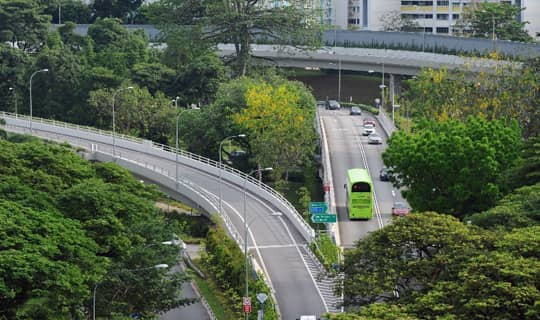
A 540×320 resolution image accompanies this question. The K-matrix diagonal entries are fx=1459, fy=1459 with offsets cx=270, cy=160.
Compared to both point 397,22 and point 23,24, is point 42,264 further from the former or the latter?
point 397,22

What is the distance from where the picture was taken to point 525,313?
52.0 meters

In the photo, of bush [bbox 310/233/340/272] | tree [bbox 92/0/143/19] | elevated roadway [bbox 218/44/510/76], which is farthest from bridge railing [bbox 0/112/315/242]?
tree [bbox 92/0/143/19]

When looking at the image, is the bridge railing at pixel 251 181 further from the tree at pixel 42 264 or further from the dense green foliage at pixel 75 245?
the tree at pixel 42 264

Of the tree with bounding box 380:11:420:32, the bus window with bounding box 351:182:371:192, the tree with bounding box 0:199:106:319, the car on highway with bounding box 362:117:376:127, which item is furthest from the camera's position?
the tree with bounding box 380:11:420:32

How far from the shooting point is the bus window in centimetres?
9106

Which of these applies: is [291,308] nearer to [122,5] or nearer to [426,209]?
[426,209]

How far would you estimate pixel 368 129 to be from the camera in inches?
4911

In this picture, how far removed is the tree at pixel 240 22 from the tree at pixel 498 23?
3238cm

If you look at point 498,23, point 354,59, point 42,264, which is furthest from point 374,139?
point 42,264

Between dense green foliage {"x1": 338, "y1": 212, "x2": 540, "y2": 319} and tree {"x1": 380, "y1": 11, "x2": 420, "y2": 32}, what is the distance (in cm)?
12285

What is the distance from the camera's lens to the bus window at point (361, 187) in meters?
91.1

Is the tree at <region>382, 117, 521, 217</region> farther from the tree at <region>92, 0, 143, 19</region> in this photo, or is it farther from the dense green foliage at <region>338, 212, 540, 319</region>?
the tree at <region>92, 0, 143, 19</region>

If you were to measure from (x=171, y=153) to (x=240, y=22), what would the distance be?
2442 cm

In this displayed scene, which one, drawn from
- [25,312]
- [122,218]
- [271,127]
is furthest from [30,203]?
[271,127]
